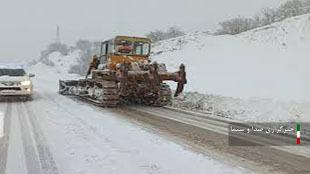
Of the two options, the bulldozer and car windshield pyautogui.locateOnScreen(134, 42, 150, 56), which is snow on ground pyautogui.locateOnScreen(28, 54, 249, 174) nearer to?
the bulldozer

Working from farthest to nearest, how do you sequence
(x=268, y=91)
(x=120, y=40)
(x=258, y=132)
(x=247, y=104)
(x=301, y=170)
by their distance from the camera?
(x=268, y=91), (x=120, y=40), (x=247, y=104), (x=258, y=132), (x=301, y=170)

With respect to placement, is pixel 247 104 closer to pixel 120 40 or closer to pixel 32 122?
pixel 120 40

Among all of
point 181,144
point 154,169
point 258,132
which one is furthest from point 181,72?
point 154,169

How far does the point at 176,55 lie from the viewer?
51.3 meters

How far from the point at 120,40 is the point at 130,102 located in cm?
250

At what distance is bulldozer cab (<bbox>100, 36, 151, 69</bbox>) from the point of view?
21.2m

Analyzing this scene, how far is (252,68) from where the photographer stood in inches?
1465

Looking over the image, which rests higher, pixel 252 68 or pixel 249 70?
pixel 252 68

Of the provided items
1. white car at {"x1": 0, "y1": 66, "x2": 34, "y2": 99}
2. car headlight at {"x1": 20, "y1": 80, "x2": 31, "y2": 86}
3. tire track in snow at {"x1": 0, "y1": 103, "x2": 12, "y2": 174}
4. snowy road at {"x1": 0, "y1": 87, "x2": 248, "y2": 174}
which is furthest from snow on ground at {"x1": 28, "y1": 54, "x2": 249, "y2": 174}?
car headlight at {"x1": 20, "y1": 80, "x2": 31, "y2": 86}

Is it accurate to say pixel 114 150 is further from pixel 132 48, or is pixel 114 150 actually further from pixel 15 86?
pixel 15 86

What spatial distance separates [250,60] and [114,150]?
31827mm

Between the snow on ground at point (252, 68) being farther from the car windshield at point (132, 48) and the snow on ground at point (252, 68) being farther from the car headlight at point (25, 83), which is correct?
the car headlight at point (25, 83)

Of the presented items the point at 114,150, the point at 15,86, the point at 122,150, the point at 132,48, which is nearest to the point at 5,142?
the point at 114,150

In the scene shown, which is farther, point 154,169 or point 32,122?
point 32,122
